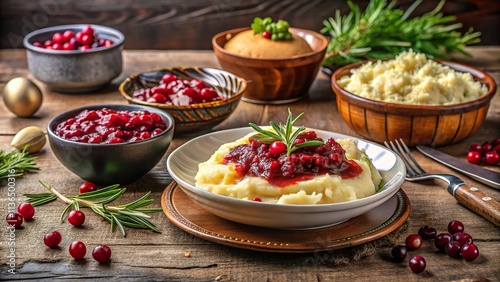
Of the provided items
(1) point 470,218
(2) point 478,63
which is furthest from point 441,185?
(2) point 478,63

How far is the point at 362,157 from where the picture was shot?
7.77ft

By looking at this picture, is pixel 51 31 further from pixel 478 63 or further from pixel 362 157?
pixel 478 63

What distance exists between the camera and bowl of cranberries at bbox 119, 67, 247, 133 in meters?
3.07

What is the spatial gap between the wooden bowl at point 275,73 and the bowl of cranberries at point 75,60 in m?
0.63

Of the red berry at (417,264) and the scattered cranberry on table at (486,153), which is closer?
the red berry at (417,264)

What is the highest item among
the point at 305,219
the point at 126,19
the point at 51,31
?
the point at 305,219

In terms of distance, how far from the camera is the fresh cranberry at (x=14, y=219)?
7.28ft

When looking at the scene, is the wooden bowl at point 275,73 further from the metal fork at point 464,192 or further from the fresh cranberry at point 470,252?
the fresh cranberry at point 470,252

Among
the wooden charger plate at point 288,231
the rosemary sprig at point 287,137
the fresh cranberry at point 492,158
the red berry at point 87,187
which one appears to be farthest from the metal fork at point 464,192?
the red berry at point 87,187

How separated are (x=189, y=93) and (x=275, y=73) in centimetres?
60

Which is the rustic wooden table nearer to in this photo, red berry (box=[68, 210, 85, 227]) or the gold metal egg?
red berry (box=[68, 210, 85, 227])

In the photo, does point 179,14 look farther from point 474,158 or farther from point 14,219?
point 14,219

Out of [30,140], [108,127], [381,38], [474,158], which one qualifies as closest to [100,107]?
[108,127]

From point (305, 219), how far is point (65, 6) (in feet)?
13.4
